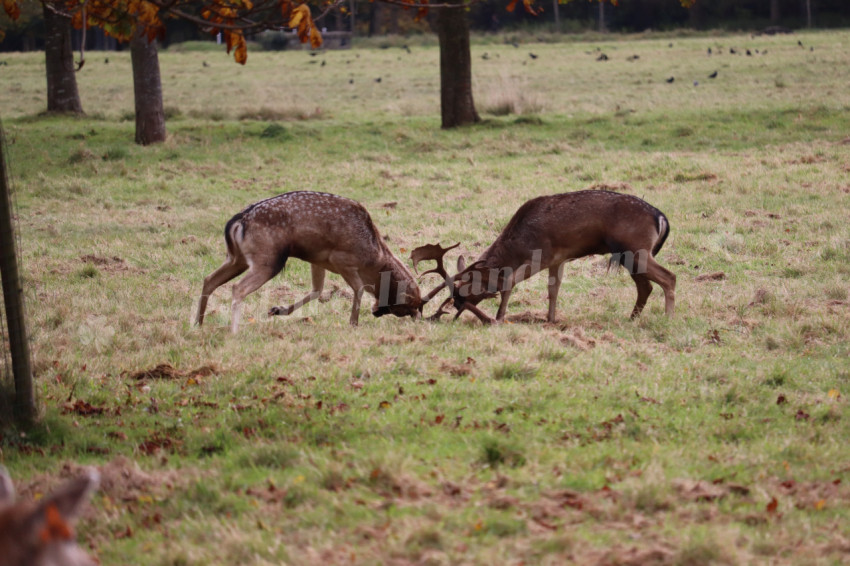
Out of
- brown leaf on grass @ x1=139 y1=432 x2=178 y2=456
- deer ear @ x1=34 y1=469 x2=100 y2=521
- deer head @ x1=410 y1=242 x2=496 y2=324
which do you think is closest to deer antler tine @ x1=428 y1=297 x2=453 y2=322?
deer head @ x1=410 y1=242 x2=496 y2=324

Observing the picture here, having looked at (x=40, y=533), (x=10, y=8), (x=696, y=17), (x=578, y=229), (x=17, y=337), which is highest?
(x=696, y=17)

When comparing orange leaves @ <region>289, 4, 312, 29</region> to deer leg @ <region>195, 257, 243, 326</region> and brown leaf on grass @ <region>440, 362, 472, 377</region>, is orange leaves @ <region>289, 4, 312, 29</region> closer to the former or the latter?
brown leaf on grass @ <region>440, 362, 472, 377</region>

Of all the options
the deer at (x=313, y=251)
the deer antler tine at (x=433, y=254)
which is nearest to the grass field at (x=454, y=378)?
the deer at (x=313, y=251)

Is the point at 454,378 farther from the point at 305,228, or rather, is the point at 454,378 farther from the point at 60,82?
the point at 60,82

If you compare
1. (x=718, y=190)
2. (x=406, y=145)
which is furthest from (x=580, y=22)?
(x=718, y=190)

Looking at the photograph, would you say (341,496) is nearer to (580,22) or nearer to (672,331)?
(672,331)

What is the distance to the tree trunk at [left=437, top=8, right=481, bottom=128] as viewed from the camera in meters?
21.5

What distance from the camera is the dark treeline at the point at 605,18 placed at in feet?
198

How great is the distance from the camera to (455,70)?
2173cm


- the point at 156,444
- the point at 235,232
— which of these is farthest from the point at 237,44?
the point at 235,232

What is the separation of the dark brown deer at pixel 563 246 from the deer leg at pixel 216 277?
6.07ft

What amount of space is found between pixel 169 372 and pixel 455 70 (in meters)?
15.7

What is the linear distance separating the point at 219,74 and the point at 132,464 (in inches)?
1502

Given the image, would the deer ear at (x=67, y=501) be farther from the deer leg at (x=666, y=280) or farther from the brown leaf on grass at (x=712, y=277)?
the brown leaf on grass at (x=712, y=277)
